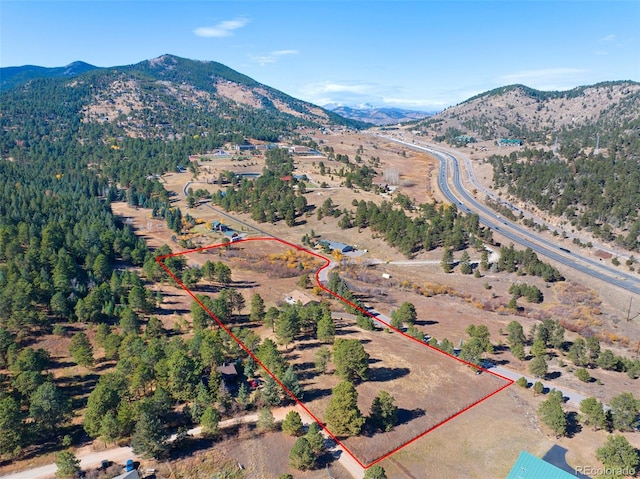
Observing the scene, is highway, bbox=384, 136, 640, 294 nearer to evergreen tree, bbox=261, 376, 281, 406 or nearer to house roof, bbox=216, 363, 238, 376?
evergreen tree, bbox=261, 376, 281, 406

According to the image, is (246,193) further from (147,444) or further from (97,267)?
(147,444)

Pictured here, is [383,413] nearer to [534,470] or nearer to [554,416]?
[534,470]

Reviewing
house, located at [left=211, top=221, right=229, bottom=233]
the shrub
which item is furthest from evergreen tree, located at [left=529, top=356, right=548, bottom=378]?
house, located at [left=211, top=221, right=229, bottom=233]

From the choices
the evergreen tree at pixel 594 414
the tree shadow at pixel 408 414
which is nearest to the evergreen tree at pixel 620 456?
the evergreen tree at pixel 594 414

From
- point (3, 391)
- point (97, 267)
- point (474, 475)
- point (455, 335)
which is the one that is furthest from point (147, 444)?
point (97, 267)

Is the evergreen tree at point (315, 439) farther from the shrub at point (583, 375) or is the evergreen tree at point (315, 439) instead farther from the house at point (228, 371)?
the shrub at point (583, 375)

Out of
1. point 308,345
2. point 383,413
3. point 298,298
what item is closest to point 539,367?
point 383,413
